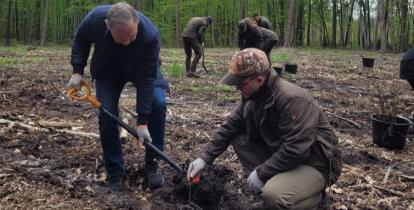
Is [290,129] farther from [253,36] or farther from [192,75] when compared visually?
[192,75]

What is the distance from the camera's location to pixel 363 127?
23.1 feet

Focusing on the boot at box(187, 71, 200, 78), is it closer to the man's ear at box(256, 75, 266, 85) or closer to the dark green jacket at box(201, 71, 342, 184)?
the dark green jacket at box(201, 71, 342, 184)

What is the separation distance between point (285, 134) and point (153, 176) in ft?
5.39

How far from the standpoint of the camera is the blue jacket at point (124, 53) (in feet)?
12.8

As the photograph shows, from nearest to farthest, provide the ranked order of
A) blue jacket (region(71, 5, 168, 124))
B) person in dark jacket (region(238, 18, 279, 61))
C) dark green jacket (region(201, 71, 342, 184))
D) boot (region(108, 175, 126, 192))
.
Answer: dark green jacket (region(201, 71, 342, 184)) → blue jacket (region(71, 5, 168, 124)) → boot (region(108, 175, 126, 192)) → person in dark jacket (region(238, 18, 279, 61))

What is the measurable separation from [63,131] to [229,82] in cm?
335

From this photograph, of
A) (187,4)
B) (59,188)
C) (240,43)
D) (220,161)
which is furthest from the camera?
(187,4)

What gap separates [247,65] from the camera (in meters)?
3.21

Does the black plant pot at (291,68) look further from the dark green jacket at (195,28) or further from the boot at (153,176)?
the boot at (153,176)

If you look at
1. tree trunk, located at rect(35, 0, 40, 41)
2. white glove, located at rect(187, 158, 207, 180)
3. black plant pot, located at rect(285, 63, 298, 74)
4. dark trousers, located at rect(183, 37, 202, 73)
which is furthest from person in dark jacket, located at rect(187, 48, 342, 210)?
tree trunk, located at rect(35, 0, 40, 41)

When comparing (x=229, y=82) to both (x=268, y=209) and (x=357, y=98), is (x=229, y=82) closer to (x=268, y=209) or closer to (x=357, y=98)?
(x=268, y=209)

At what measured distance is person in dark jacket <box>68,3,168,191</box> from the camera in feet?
12.8

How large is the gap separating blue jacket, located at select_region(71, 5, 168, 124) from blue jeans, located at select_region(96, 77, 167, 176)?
154 mm

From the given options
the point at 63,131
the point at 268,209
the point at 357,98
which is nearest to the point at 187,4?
the point at 357,98
